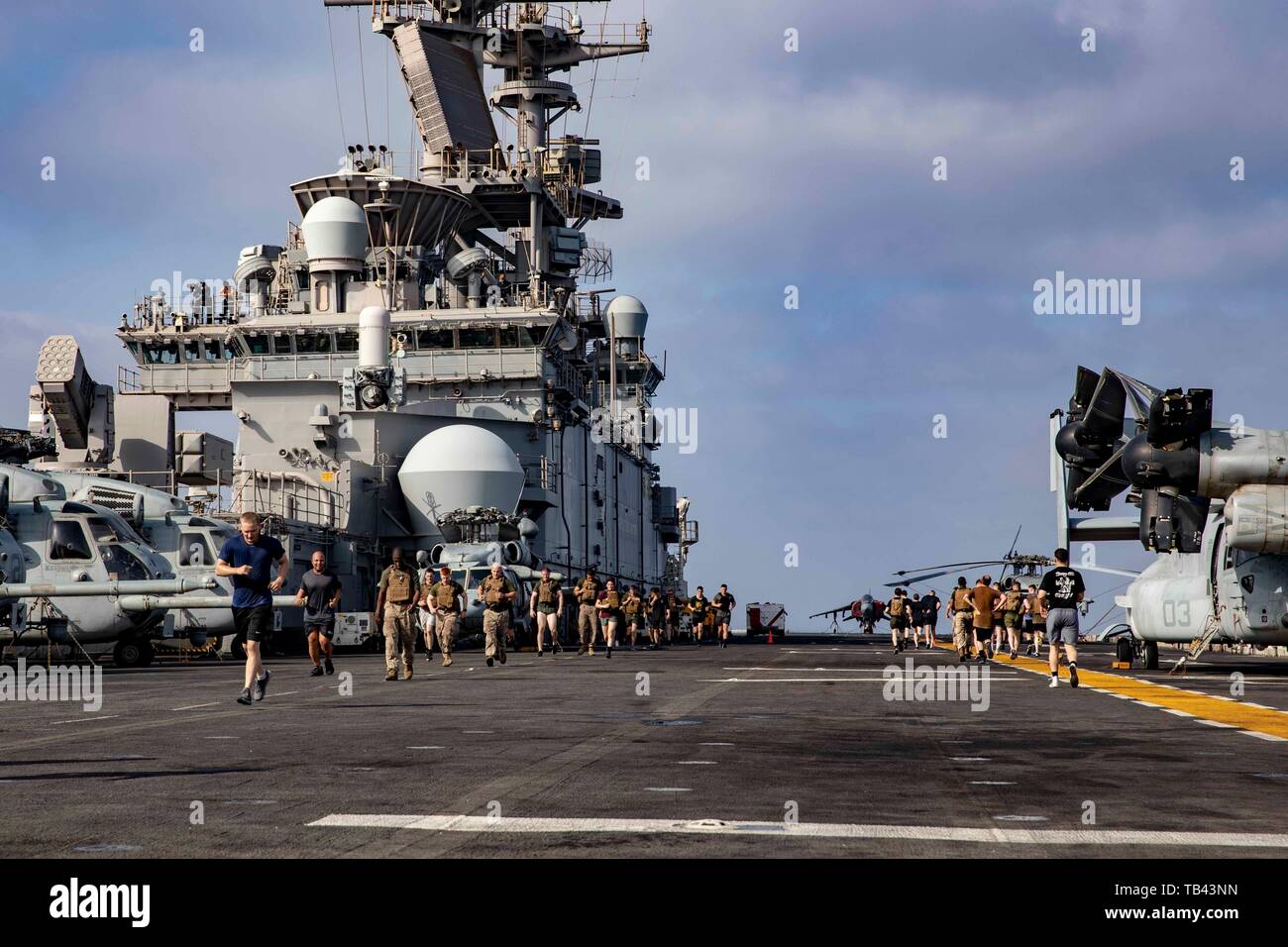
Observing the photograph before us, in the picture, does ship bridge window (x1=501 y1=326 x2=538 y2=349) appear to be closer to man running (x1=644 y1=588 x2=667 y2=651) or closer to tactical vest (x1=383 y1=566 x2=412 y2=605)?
man running (x1=644 y1=588 x2=667 y2=651)

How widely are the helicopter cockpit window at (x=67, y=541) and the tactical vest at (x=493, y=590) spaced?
7150mm

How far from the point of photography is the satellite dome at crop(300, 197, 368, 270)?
53312mm

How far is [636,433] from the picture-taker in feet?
249

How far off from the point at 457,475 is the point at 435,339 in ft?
32.6

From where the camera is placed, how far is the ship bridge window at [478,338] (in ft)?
177

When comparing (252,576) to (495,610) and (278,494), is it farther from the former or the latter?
(278,494)

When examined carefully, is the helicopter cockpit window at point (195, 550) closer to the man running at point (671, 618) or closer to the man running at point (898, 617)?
the man running at point (898, 617)

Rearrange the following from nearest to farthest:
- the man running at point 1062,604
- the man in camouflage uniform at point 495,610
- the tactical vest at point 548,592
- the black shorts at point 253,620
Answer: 1. the black shorts at point 253,620
2. the man running at point 1062,604
3. the man in camouflage uniform at point 495,610
4. the tactical vest at point 548,592

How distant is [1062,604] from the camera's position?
1961 centimetres

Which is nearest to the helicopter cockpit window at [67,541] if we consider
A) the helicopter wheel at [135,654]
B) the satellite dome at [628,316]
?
the helicopter wheel at [135,654]

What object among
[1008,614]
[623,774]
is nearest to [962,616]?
[1008,614]
